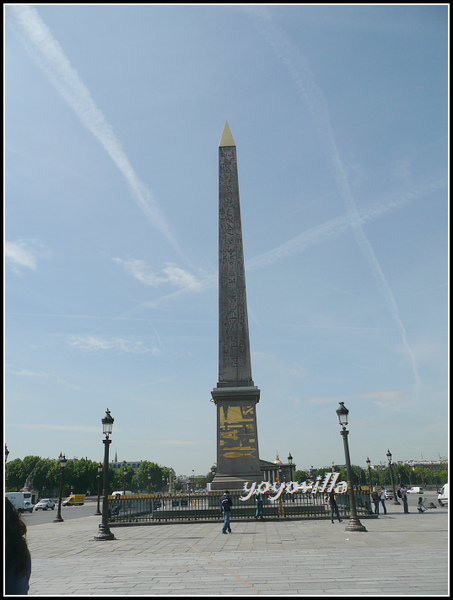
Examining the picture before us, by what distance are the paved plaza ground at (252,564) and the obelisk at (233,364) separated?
28.7 ft

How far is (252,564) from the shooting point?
9.16 metres

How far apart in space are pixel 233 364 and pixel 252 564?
17.3 m

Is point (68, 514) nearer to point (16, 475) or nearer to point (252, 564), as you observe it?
point (252, 564)

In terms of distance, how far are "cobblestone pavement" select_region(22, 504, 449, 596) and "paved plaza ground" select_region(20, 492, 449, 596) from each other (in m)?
0.02

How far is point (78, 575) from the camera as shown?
8.55 metres

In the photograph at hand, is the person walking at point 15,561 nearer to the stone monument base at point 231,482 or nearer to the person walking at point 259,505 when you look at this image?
the person walking at point 259,505

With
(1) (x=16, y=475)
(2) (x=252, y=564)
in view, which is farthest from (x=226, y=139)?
(1) (x=16, y=475)

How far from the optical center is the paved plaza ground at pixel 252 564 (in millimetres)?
6934

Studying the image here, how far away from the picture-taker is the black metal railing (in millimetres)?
21219

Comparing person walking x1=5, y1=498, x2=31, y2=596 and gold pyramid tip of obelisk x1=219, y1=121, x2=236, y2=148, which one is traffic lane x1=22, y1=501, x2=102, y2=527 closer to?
gold pyramid tip of obelisk x1=219, y1=121, x2=236, y2=148

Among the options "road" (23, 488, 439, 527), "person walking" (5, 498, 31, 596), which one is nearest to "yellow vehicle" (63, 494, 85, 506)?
"road" (23, 488, 439, 527)

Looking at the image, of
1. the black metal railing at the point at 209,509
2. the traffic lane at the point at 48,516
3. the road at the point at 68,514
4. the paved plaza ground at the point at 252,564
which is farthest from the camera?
the traffic lane at the point at 48,516

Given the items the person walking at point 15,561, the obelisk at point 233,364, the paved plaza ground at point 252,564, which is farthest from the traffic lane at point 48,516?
the person walking at point 15,561

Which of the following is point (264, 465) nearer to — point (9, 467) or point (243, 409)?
point (243, 409)
